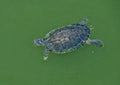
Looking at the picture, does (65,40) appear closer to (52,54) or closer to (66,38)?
(66,38)

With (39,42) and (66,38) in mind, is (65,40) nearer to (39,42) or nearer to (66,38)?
(66,38)

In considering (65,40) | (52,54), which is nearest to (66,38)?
(65,40)

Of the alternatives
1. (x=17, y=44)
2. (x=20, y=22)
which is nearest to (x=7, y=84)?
(x=17, y=44)

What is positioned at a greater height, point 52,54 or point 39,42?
point 39,42

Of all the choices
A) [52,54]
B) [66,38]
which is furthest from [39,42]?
[66,38]
